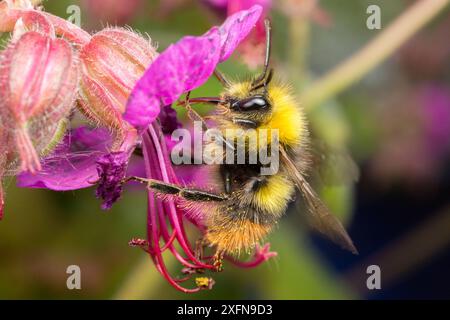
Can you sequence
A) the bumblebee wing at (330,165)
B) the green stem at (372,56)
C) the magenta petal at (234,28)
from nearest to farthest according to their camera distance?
1. the magenta petal at (234,28)
2. the bumblebee wing at (330,165)
3. the green stem at (372,56)

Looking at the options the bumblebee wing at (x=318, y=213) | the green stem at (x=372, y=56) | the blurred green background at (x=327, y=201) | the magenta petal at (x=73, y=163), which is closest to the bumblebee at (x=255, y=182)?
the bumblebee wing at (x=318, y=213)

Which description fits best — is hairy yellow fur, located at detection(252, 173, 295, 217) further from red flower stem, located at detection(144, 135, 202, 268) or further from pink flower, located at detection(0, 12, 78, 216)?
pink flower, located at detection(0, 12, 78, 216)

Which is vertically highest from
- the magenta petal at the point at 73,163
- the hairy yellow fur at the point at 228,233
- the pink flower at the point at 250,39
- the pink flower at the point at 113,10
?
the pink flower at the point at 113,10

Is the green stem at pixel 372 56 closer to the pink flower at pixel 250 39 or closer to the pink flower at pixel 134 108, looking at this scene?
the pink flower at pixel 250 39

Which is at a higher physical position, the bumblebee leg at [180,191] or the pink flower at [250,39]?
the pink flower at [250,39]

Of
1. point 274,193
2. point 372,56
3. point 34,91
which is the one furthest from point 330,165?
point 34,91

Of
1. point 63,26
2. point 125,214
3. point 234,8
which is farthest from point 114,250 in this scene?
point 63,26

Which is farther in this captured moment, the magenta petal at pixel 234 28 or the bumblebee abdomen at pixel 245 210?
the bumblebee abdomen at pixel 245 210
